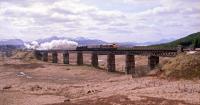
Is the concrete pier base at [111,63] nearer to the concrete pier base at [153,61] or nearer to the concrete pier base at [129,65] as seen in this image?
the concrete pier base at [129,65]

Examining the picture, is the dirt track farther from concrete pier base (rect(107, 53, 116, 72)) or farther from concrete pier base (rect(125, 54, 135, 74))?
concrete pier base (rect(107, 53, 116, 72))

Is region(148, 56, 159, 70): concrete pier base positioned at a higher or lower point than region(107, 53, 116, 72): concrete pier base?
higher

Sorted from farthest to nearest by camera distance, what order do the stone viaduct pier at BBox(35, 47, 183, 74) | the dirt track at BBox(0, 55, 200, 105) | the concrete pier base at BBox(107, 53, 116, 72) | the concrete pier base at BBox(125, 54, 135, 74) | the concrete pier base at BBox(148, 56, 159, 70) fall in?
the concrete pier base at BBox(107, 53, 116, 72) → the concrete pier base at BBox(125, 54, 135, 74) → the concrete pier base at BBox(148, 56, 159, 70) → the stone viaduct pier at BBox(35, 47, 183, 74) → the dirt track at BBox(0, 55, 200, 105)

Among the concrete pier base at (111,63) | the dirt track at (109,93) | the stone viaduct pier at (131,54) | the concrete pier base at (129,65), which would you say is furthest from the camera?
the concrete pier base at (111,63)

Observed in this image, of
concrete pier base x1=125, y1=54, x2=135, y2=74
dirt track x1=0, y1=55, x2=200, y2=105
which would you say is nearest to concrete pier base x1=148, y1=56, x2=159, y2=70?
concrete pier base x1=125, y1=54, x2=135, y2=74

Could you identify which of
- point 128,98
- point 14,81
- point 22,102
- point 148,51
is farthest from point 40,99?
point 148,51

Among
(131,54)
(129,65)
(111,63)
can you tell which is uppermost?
(131,54)

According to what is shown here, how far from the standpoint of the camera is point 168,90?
4409cm

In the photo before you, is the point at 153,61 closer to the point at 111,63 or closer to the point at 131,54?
the point at 131,54

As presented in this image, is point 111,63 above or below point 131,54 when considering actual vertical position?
below

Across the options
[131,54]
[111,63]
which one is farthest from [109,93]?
[111,63]

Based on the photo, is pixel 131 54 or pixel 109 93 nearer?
pixel 109 93

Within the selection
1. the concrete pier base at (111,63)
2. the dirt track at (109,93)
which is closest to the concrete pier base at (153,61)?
the concrete pier base at (111,63)

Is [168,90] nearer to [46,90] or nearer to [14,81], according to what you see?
[46,90]
